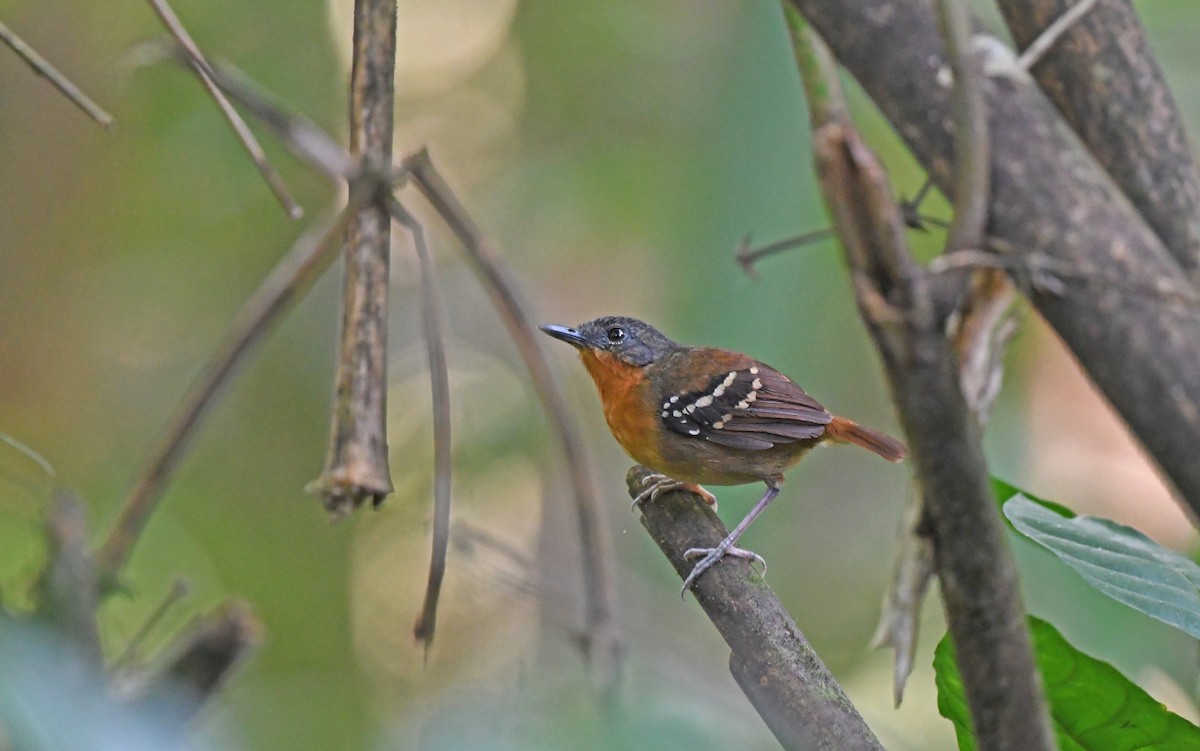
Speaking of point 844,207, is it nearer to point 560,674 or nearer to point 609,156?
point 560,674

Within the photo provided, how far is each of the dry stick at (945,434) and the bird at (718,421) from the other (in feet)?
7.07

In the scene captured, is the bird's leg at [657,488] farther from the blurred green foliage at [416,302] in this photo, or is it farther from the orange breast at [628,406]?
the blurred green foliage at [416,302]

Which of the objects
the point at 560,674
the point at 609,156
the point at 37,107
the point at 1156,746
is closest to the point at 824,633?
the point at 609,156

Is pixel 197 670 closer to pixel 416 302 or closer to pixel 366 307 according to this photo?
pixel 366 307

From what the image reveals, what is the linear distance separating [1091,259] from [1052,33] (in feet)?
0.97

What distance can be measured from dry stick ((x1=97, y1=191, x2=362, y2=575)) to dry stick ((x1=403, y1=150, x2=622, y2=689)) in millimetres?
112

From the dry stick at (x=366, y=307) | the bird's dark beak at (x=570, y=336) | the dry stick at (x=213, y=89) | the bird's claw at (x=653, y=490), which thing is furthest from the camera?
the bird's dark beak at (x=570, y=336)

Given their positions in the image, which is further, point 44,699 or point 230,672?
point 230,672

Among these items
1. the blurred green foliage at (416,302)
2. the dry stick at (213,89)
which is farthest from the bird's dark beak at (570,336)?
the dry stick at (213,89)

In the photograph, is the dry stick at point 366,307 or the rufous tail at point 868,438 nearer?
the dry stick at point 366,307

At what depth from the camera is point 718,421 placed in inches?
134

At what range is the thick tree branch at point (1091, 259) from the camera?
2.73ft

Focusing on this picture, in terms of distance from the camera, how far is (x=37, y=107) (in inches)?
187

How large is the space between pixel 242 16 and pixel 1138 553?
15.2ft
